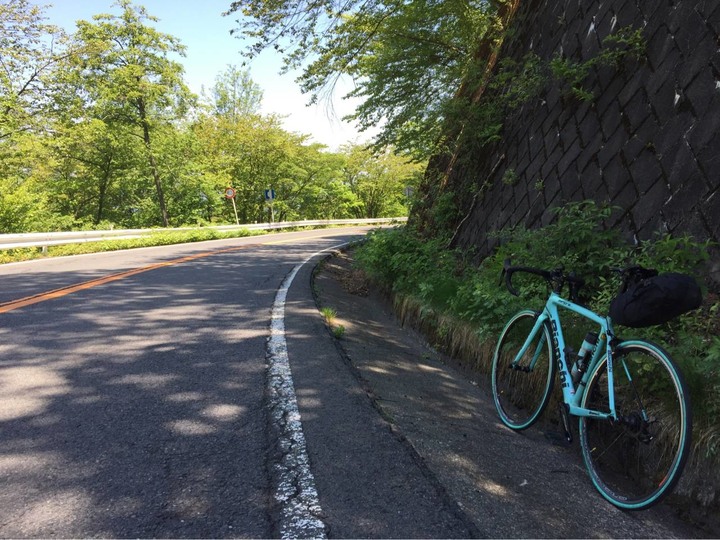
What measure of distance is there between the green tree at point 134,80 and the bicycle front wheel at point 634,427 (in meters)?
29.7

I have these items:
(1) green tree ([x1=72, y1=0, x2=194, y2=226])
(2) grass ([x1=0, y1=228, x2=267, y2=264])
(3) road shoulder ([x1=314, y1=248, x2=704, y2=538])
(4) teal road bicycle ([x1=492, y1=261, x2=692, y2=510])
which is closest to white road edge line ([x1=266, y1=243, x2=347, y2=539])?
(3) road shoulder ([x1=314, y1=248, x2=704, y2=538])

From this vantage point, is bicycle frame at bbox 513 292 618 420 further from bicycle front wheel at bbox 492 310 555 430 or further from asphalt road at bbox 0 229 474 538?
asphalt road at bbox 0 229 474 538

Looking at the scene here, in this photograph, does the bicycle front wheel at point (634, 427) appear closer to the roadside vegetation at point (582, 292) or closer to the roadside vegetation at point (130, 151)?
the roadside vegetation at point (582, 292)

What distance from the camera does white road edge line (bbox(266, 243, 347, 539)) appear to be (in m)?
1.81

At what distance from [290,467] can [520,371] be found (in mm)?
2107

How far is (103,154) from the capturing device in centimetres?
2909

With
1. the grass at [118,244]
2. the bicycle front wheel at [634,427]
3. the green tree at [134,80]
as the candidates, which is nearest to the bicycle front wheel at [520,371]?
the bicycle front wheel at [634,427]

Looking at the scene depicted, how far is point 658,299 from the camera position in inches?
79.8

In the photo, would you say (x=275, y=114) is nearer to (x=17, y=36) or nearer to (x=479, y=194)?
(x=17, y=36)

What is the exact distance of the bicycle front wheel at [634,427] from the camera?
2.27 metres

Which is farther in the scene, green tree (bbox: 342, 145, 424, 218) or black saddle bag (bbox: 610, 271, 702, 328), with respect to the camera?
green tree (bbox: 342, 145, 424, 218)

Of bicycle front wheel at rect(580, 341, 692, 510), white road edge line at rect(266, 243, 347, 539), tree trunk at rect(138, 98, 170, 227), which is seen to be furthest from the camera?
tree trunk at rect(138, 98, 170, 227)

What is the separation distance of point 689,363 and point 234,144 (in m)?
34.3

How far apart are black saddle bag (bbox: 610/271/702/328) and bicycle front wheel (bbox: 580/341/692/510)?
0.61 feet
